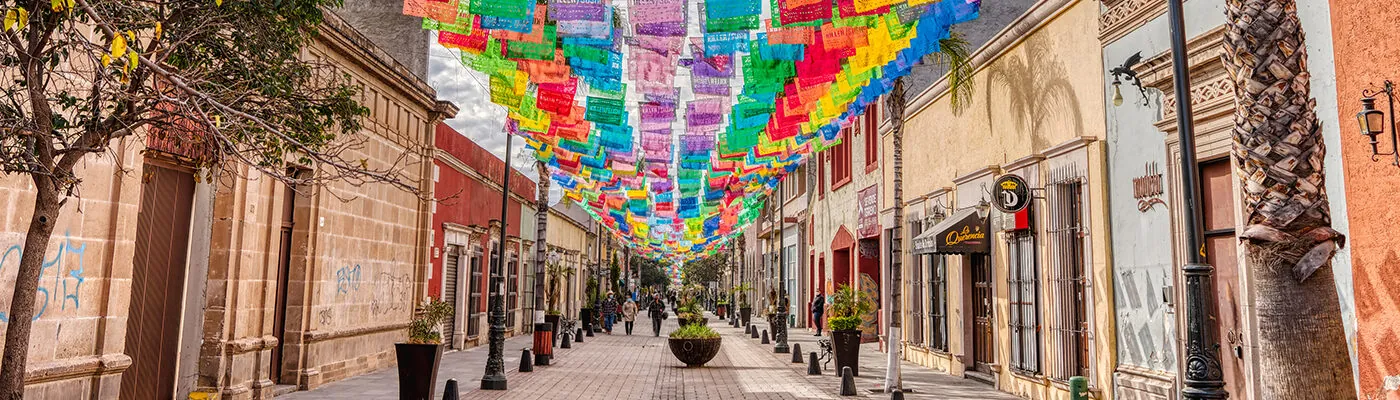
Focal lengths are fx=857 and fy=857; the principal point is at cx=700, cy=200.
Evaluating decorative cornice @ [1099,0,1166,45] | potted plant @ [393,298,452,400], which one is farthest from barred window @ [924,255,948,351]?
potted plant @ [393,298,452,400]

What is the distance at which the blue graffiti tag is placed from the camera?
13898 mm

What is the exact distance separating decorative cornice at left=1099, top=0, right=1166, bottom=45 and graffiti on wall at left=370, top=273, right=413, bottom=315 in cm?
1247

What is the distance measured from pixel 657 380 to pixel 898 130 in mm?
6167


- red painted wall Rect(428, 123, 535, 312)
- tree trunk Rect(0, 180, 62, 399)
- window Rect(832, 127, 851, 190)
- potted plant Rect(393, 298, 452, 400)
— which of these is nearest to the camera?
tree trunk Rect(0, 180, 62, 399)

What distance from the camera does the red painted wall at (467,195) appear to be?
19047 millimetres

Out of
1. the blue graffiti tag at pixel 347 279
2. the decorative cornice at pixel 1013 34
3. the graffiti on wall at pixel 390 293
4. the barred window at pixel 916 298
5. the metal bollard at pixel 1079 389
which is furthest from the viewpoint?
the barred window at pixel 916 298

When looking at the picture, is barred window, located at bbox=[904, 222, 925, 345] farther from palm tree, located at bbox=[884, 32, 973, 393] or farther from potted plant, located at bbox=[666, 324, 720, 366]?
potted plant, located at bbox=[666, 324, 720, 366]

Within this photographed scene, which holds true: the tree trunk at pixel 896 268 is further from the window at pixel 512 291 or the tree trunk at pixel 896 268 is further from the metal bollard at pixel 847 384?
the window at pixel 512 291

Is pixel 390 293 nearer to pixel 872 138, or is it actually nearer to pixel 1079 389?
pixel 872 138

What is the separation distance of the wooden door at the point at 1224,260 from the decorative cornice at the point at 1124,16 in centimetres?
177

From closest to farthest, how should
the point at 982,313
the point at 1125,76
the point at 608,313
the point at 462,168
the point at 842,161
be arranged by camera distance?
1. the point at 1125,76
2. the point at 982,313
3. the point at 462,168
4. the point at 842,161
5. the point at 608,313

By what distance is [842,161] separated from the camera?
26328 mm

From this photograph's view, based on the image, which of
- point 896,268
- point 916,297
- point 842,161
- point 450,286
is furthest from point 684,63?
point 842,161

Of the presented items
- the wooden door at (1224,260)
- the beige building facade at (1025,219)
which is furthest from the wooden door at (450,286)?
the wooden door at (1224,260)
